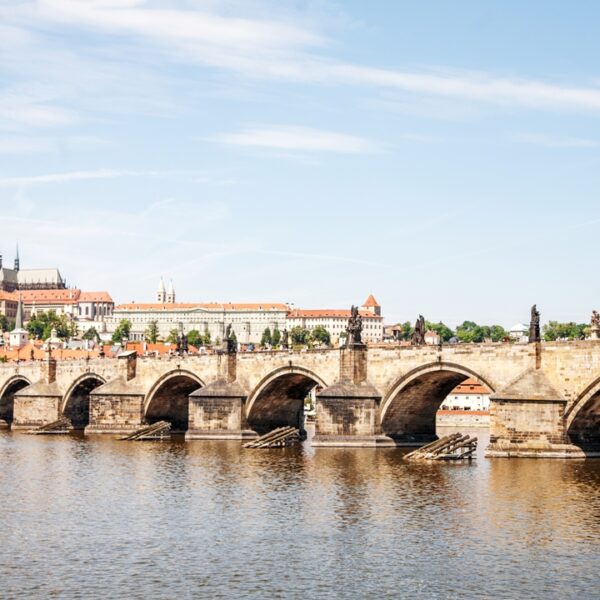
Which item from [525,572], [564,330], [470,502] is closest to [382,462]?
[470,502]

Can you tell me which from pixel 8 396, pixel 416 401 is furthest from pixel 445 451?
pixel 8 396

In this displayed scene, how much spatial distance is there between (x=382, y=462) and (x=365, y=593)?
27.3 meters

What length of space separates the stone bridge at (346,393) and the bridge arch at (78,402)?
0.09 metres

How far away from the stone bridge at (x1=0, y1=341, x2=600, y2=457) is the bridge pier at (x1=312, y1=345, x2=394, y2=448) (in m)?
Answer: 0.05

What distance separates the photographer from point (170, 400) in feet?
273

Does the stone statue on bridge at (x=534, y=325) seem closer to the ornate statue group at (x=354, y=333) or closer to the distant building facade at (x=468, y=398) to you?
the ornate statue group at (x=354, y=333)

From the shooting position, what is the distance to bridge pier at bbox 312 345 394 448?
60.9 meters

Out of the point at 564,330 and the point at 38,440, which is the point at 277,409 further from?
the point at 564,330

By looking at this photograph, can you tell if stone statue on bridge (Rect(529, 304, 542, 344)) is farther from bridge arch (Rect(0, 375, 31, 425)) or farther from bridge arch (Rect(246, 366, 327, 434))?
bridge arch (Rect(0, 375, 31, 425))

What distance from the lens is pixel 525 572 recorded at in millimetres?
28109

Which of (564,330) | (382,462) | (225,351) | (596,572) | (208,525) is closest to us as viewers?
(596,572)

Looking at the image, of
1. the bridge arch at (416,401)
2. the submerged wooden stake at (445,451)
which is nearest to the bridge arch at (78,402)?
the bridge arch at (416,401)

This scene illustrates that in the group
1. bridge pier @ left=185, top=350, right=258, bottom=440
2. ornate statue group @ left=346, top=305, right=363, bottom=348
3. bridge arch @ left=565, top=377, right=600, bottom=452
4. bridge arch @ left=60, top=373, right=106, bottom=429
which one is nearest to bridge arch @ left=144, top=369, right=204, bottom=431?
bridge pier @ left=185, top=350, right=258, bottom=440

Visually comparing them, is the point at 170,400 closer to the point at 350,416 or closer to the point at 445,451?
the point at 350,416
